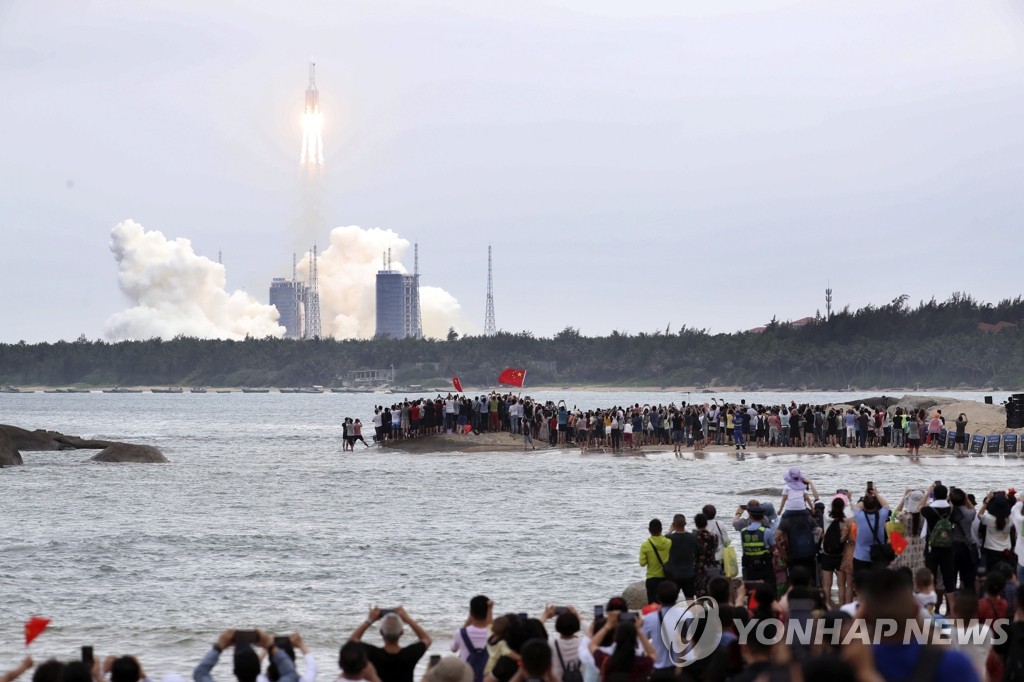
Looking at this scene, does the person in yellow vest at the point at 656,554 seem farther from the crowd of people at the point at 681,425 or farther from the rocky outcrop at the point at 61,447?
the rocky outcrop at the point at 61,447

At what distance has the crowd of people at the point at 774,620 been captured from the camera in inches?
227

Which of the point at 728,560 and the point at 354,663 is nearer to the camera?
the point at 354,663

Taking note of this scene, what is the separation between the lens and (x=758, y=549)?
48.5 feet

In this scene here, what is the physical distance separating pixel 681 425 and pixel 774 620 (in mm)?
39733

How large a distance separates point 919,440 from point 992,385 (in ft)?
393

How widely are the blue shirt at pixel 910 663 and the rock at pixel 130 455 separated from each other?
166 ft

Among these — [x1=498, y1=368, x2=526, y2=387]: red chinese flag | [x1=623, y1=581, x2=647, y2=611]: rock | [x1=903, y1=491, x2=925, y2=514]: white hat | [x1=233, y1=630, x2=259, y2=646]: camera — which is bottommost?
[x1=623, y1=581, x2=647, y2=611]: rock

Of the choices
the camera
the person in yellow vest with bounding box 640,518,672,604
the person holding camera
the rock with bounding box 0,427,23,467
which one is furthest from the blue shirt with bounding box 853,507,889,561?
the rock with bounding box 0,427,23,467

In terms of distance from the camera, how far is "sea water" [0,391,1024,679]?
63.9 feet

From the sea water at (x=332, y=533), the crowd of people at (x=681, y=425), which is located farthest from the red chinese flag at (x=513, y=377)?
the sea water at (x=332, y=533)

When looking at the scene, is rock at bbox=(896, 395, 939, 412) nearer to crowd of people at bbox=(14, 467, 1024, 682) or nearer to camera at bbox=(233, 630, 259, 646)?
crowd of people at bbox=(14, 467, 1024, 682)

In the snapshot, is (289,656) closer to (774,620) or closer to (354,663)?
(354,663)

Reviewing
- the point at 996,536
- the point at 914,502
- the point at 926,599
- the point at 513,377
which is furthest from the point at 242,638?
the point at 513,377

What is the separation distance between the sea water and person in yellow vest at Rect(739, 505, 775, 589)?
4.07 metres
